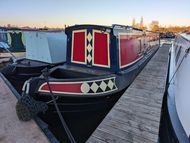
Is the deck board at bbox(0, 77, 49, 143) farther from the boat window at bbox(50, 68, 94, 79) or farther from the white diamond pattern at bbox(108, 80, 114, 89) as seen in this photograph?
the white diamond pattern at bbox(108, 80, 114, 89)

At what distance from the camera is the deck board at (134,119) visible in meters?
2.81

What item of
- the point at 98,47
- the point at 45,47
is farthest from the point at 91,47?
the point at 45,47

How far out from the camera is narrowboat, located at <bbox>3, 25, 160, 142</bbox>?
143 inches

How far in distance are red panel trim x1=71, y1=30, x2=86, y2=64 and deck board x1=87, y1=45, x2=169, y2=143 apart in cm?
166

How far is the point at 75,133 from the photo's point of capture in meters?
4.13

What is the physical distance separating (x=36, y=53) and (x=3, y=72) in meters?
1.47

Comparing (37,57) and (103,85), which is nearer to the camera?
(103,85)

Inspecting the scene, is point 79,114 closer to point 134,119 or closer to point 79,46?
point 134,119

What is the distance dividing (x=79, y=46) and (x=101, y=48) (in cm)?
71

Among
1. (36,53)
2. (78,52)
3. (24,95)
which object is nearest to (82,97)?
(24,95)

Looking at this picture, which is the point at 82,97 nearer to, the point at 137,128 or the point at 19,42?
the point at 137,128

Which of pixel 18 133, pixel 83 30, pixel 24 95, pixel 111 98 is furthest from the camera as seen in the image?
pixel 83 30

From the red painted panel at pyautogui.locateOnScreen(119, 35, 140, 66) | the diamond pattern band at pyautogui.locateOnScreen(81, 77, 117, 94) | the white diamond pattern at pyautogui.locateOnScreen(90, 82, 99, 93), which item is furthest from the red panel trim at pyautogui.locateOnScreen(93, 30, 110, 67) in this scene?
the white diamond pattern at pyautogui.locateOnScreen(90, 82, 99, 93)

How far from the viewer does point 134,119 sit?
3328 mm
